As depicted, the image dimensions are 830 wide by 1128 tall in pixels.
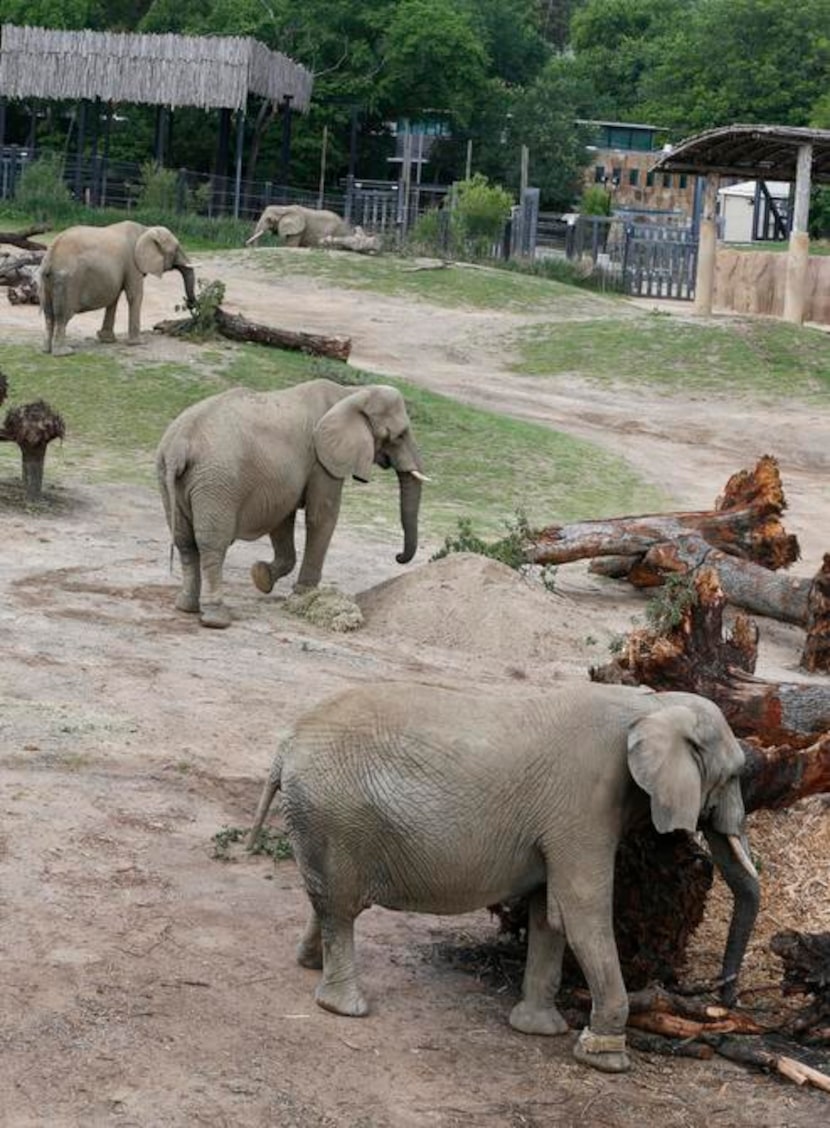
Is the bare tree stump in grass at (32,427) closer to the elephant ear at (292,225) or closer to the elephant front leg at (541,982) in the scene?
the elephant front leg at (541,982)

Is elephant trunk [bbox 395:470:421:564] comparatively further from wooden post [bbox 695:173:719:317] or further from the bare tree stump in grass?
wooden post [bbox 695:173:719:317]

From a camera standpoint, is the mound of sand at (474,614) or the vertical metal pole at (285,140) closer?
the mound of sand at (474,614)

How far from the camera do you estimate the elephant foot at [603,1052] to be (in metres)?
6.68

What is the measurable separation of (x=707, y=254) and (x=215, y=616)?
74.0 feet

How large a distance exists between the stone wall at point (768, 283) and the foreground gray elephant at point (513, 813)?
98.2ft

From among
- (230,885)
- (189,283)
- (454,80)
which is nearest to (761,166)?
(189,283)

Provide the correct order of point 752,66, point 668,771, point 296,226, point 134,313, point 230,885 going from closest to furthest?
point 668,771
point 230,885
point 134,313
point 296,226
point 752,66

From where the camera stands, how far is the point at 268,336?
22.1 metres

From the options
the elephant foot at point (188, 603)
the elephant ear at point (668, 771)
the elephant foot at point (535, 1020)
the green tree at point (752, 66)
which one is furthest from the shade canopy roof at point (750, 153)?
the elephant foot at point (535, 1020)

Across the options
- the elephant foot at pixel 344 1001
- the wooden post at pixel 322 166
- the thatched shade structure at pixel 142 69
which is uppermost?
the thatched shade structure at pixel 142 69

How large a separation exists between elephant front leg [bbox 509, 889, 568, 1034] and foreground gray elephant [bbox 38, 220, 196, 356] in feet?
49.3

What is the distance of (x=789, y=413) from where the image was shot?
24.8 meters

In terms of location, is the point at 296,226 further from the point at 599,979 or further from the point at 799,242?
the point at 599,979

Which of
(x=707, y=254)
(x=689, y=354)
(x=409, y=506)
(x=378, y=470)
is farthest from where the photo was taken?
(x=707, y=254)
